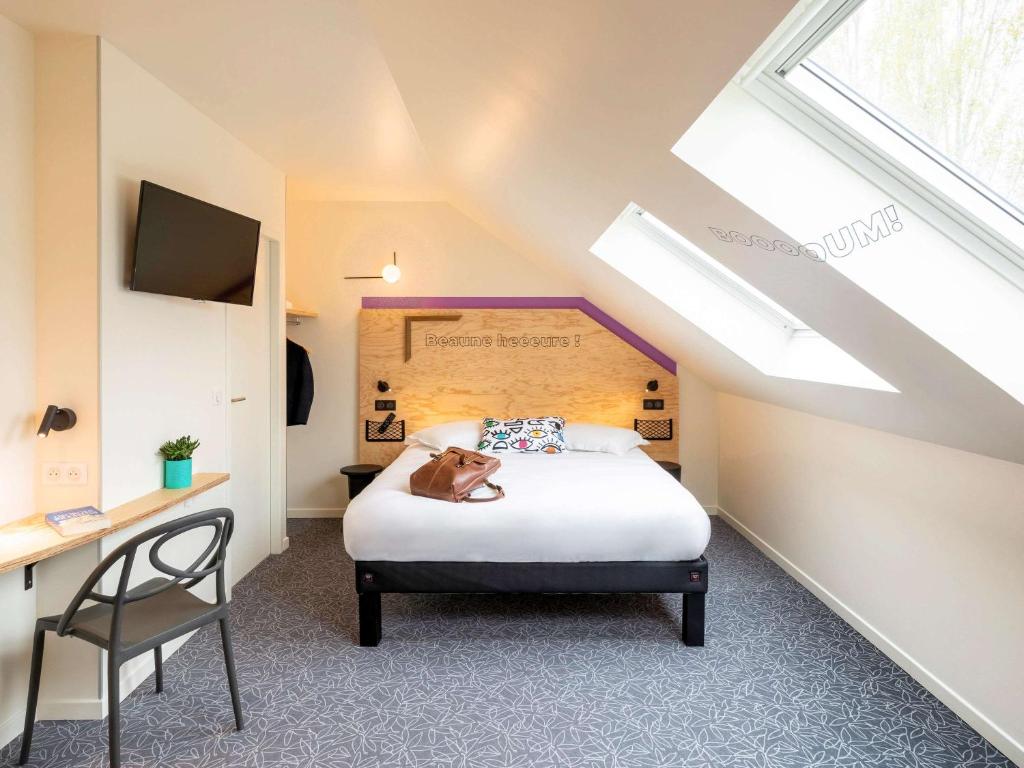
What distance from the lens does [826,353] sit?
3.12 meters

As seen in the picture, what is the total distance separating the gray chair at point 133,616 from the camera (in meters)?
1.95

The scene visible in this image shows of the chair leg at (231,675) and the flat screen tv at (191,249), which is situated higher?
the flat screen tv at (191,249)

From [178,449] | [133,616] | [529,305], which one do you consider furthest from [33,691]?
[529,305]

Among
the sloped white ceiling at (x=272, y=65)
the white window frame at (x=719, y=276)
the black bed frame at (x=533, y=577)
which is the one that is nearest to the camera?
the sloped white ceiling at (x=272, y=65)

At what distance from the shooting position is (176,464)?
289cm

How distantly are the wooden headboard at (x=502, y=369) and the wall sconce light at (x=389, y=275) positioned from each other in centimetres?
28

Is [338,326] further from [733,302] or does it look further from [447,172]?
[733,302]

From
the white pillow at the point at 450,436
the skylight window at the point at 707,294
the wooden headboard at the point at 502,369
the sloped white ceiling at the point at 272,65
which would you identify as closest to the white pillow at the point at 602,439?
the wooden headboard at the point at 502,369

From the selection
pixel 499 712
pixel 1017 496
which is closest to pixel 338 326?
pixel 499 712

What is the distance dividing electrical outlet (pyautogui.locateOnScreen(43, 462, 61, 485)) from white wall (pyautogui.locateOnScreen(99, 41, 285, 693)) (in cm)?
17

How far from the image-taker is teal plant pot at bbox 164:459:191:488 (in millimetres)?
2881

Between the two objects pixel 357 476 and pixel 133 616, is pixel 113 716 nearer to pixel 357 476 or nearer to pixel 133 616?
pixel 133 616

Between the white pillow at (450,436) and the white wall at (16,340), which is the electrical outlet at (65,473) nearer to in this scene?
the white wall at (16,340)

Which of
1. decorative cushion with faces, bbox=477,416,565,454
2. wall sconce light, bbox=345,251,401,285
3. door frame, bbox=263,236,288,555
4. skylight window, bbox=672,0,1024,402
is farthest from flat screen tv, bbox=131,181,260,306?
skylight window, bbox=672,0,1024,402
